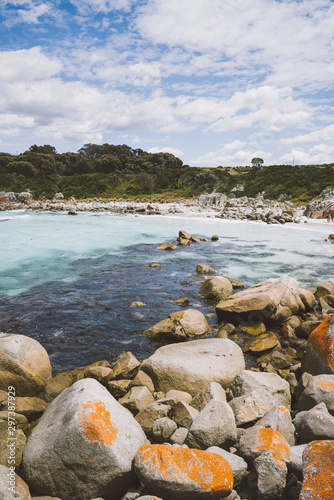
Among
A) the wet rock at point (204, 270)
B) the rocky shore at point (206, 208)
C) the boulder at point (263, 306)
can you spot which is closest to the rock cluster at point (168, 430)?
the boulder at point (263, 306)

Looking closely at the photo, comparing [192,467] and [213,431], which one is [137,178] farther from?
[192,467]

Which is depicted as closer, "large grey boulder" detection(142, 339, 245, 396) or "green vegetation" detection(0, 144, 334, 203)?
"large grey boulder" detection(142, 339, 245, 396)

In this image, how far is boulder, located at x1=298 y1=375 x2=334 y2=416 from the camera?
383cm

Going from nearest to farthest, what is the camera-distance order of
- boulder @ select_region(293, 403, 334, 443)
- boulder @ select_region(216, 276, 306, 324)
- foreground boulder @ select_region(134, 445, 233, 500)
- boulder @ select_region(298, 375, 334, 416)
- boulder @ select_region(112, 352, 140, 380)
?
foreground boulder @ select_region(134, 445, 233, 500), boulder @ select_region(293, 403, 334, 443), boulder @ select_region(298, 375, 334, 416), boulder @ select_region(112, 352, 140, 380), boulder @ select_region(216, 276, 306, 324)

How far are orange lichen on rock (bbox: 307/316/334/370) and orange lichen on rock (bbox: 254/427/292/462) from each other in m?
1.85

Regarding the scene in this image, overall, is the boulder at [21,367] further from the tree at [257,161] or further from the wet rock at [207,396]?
the tree at [257,161]

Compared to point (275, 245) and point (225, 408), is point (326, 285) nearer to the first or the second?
point (225, 408)

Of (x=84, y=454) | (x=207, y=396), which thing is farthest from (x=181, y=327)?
(x=84, y=454)

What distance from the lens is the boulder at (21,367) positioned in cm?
467

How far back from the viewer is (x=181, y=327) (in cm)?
712

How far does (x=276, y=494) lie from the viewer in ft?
9.34

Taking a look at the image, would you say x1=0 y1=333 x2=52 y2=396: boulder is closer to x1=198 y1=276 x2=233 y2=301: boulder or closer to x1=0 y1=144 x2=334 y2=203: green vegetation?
x1=198 y1=276 x2=233 y2=301: boulder

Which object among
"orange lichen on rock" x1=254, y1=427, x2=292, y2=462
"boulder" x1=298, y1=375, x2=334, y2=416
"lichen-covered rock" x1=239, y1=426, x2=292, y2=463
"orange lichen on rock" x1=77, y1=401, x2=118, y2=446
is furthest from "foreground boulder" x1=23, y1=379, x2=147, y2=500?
"boulder" x1=298, y1=375, x2=334, y2=416

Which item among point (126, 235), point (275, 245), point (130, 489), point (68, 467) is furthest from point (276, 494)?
point (126, 235)
